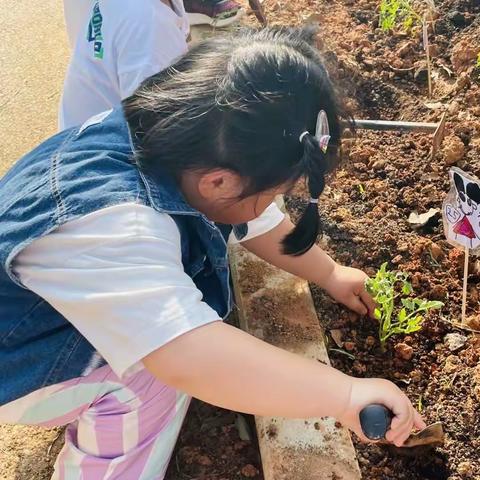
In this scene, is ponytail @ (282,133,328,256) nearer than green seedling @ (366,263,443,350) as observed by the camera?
Yes

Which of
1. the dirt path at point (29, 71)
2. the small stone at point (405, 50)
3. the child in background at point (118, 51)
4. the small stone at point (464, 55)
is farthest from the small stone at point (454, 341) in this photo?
the dirt path at point (29, 71)

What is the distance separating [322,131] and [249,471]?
87 centimetres

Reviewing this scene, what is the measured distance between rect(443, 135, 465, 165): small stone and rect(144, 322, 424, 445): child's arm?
1154 millimetres

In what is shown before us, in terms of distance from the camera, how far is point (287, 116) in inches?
53.1

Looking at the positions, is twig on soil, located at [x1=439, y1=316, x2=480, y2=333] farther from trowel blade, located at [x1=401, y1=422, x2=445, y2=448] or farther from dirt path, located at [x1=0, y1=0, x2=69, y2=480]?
dirt path, located at [x1=0, y1=0, x2=69, y2=480]

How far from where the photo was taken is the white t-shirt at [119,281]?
129 centimetres

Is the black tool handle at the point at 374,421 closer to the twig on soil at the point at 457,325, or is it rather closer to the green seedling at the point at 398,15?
the twig on soil at the point at 457,325

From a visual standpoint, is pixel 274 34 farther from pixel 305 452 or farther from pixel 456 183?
pixel 305 452

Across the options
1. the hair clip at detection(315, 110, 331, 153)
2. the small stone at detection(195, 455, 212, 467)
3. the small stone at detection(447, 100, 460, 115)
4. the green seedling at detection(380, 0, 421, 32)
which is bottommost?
the small stone at detection(195, 455, 212, 467)

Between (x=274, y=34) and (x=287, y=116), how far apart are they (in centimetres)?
25

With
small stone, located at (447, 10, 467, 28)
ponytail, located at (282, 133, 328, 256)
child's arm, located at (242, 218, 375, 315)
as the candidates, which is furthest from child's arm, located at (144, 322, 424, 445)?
small stone, located at (447, 10, 467, 28)

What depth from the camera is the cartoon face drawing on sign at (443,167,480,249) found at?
167cm

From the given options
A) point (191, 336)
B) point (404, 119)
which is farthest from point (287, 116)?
point (404, 119)

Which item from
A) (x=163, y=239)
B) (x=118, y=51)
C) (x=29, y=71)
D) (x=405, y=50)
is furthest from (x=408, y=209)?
(x=29, y=71)
